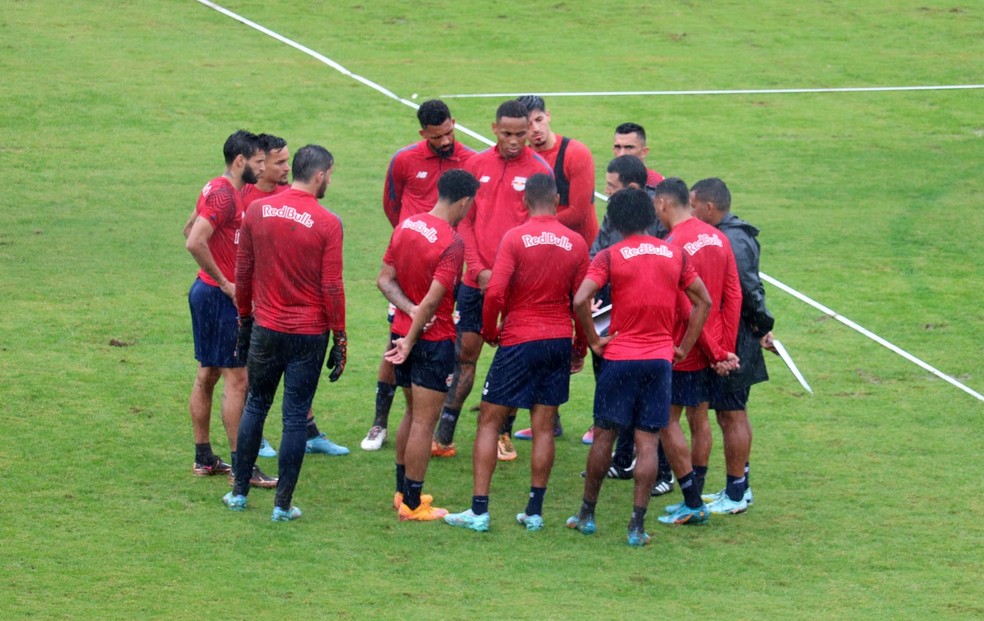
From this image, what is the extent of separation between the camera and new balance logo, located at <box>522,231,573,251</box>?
7.67m

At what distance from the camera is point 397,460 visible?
27.3ft

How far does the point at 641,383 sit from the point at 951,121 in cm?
1341

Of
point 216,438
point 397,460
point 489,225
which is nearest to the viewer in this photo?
point 397,460

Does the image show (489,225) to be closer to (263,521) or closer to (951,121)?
(263,521)

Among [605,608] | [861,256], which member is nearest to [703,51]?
[861,256]

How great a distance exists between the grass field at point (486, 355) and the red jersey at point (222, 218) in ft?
4.70

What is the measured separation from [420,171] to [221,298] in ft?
5.87

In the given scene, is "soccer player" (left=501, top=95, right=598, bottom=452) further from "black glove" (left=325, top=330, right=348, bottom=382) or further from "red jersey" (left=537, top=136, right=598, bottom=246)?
"black glove" (left=325, top=330, right=348, bottom=382)

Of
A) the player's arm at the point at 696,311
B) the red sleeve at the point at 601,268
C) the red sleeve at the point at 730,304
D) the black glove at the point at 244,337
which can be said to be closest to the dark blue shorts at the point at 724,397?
the red sleeve at the point at 730,304

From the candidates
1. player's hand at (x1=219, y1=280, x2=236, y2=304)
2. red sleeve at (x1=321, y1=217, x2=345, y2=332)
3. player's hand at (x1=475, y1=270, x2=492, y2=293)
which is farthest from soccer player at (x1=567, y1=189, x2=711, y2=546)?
player's hand at (x1=219, y1=280, x2=236, y2=304)

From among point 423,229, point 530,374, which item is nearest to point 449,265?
point 423,229

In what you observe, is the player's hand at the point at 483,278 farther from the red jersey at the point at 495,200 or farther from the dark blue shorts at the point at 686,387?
the dark blue shorts at the point at 686,387

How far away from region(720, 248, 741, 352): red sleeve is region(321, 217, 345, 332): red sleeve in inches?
94.2

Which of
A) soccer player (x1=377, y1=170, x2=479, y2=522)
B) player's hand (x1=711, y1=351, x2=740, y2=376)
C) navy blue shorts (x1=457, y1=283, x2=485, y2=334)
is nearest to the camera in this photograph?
soccer player (x1=377, y1=170, x2=479, y2=522)
